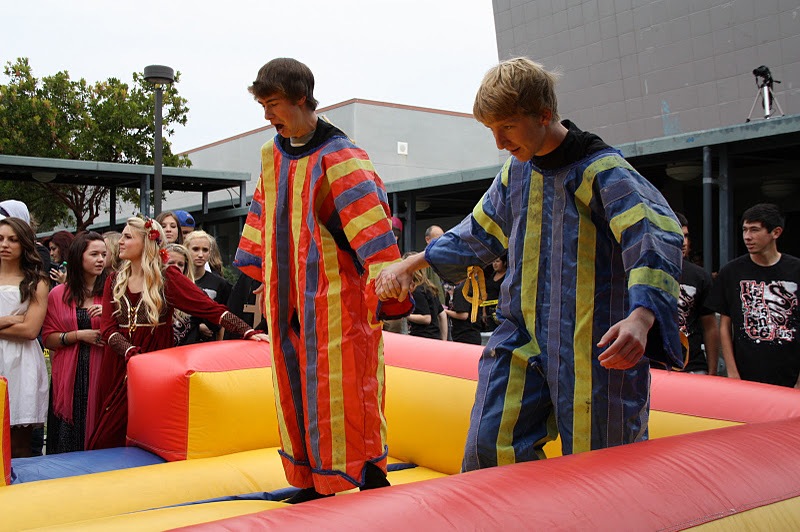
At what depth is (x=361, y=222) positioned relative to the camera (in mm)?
2658

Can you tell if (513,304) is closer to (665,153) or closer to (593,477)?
(593,477)

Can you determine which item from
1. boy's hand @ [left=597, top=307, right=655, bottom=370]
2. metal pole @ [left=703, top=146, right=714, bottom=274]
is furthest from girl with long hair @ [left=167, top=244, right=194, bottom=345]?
metal pole @ [left=703, top=146, right=714, bottom=274]

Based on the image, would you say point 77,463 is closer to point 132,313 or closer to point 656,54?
point 132,313

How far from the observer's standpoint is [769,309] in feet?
13.6

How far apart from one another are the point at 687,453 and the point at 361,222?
4.25ft

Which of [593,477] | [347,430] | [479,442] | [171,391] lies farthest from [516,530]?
[171,391]

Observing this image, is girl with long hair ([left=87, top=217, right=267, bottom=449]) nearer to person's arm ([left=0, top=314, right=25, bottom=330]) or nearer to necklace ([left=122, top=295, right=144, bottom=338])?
necklace ([left=122, top=295, right=144, bottom=338])

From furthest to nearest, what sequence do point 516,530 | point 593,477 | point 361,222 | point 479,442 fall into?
point 361,222 → point 479,442 → point 593,477 → point 516,530

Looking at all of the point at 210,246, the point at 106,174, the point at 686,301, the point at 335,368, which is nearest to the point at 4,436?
the point at 335,368

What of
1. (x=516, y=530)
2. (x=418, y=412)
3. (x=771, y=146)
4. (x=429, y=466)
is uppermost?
(x=771, y=146)

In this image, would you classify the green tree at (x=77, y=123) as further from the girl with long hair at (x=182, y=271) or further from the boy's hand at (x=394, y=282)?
the boy's hand at (x=394, y=282)

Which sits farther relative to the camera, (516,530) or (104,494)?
(104,494)

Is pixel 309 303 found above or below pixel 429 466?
above

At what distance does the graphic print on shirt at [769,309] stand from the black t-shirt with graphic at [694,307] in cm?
20
